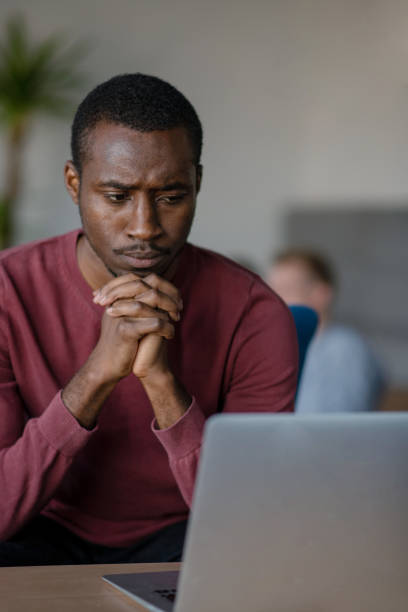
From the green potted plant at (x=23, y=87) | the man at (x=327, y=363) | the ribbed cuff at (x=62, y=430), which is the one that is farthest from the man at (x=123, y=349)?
the green potted plant at (x=23, y=87)

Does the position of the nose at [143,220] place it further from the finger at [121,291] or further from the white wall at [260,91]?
the white wall at [260,91]

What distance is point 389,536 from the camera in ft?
2.54

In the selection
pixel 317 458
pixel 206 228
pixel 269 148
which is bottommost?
pixel 317 458

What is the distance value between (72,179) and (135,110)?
17 centimetres

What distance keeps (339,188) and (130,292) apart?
4.11 m

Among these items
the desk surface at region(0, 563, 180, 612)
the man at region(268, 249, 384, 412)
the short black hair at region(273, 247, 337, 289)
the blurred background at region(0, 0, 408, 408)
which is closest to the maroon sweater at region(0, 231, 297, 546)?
the desk surface at region(0, 563, 180, 612)

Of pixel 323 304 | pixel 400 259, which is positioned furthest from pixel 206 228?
pixel 323 304

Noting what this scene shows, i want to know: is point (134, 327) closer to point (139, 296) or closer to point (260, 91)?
point (139, 296)

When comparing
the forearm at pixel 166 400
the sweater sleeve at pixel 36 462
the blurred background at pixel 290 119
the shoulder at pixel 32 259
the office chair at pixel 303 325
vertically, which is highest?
the blurred background at pixel 290 119

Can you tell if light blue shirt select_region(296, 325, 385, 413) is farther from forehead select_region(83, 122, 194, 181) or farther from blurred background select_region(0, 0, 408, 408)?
blurred background select_region(0, 0, 408, 408)

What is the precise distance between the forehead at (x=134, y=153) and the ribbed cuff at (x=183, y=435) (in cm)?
35

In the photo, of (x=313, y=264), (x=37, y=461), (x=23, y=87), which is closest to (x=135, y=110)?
(x=37, y=461)

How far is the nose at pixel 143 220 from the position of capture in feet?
3.90

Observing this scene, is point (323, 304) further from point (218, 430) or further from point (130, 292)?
point (218, 430)
